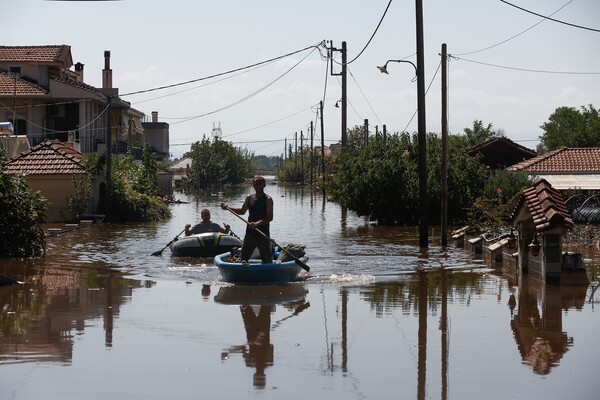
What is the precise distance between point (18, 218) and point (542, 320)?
46.1ft

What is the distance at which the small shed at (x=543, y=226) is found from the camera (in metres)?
19.2

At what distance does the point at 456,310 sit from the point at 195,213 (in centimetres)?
3802

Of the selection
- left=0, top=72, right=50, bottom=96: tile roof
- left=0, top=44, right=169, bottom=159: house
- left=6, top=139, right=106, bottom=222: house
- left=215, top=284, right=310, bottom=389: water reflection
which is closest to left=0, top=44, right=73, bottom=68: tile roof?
left=0, top=44, right=169, bottom=159: house

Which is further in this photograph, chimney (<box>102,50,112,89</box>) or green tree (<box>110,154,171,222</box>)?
chimney (<box>102,50,112,89</box>)

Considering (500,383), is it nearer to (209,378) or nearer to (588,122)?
(209,378)

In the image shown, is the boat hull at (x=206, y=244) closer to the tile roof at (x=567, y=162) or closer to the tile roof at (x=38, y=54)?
the tile roof at (x=567, y=162)

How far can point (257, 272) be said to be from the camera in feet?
67.0

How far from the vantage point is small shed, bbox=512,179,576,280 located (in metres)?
19.2

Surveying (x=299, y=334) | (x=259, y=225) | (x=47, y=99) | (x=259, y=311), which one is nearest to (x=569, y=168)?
(x=259, y=225)

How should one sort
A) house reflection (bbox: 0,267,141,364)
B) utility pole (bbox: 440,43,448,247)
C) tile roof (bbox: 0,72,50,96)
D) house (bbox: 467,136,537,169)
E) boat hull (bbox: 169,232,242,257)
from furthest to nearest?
tile roof (bbox: 0,72,50,96), house (bbox: 467,136,537,169), utility pole (bbox: 440,43,448,247), boat hull (bbox: 169,232,242,257), house reflection (bbox: 0,267,141,364)

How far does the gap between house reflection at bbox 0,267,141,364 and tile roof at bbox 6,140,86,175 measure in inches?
740

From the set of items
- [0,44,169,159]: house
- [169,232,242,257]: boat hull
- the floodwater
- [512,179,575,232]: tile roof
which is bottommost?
the floodwater

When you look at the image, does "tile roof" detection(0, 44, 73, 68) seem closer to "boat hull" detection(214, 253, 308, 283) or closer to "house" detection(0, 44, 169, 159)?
"house" detection(0, 44, 169, 159)

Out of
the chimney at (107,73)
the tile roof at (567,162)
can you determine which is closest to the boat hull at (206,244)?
the tile roof at (567,162)
